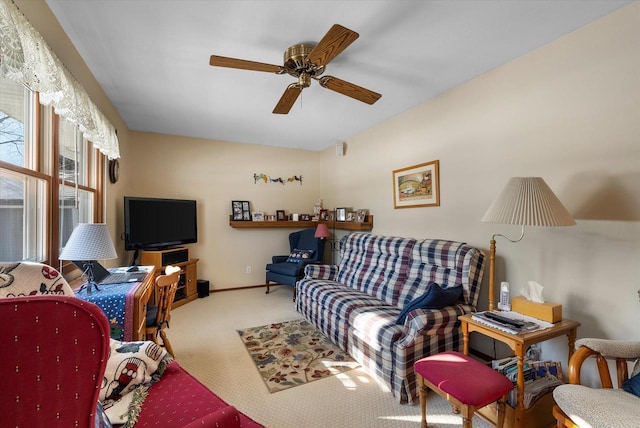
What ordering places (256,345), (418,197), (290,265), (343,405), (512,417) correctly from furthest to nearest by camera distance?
(290,265) → (418,197) → (256,345) → (343,405) → (512,417)

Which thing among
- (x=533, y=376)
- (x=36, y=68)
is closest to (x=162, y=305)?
(x=36, y=68)

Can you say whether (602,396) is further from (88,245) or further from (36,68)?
(36,68)

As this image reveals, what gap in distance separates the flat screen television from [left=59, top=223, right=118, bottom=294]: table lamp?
2.05 m

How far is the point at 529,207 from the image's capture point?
5.58 feet

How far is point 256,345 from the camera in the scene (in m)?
2.78

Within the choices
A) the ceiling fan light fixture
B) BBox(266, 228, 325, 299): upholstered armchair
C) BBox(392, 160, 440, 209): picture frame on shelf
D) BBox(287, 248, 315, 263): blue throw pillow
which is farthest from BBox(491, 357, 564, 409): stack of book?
BBox(287, 248, 315, 263): blue throw pillow

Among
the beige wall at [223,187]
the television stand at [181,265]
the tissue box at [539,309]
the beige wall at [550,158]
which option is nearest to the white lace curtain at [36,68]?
the beige wall at [550,158]

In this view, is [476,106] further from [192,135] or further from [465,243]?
[192,135]

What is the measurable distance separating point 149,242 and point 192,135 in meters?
1.76

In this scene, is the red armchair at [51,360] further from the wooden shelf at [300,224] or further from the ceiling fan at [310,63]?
the wooden shelf at [300,224]

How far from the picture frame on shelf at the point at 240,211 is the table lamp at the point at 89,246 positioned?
2.95m

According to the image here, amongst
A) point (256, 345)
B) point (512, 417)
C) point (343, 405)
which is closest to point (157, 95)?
point (256, 345)

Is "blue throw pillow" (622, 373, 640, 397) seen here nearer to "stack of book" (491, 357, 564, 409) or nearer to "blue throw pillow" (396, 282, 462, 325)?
"stack of book" (491, 357, 564, 409)

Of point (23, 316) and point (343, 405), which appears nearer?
A: point (23, 316)
